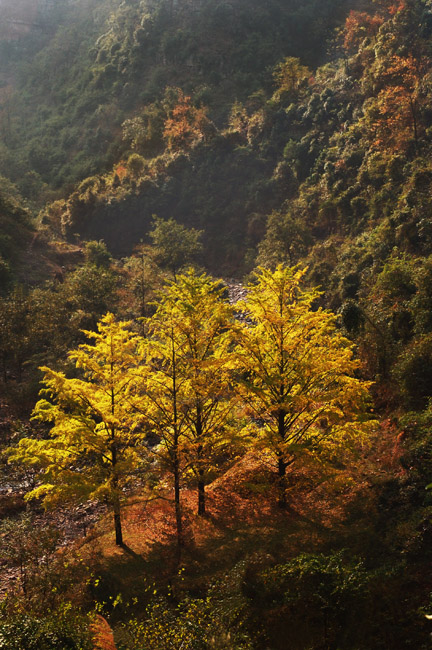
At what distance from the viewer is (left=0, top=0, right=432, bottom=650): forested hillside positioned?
10.1 m

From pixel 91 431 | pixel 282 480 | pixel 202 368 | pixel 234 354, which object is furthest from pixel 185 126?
A: pixel 282 480

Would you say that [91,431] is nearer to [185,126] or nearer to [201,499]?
[201,499]

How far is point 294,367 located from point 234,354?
6.57 feet

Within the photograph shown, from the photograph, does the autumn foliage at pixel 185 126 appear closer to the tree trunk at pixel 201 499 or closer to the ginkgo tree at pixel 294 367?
the ginkgo tree at pixel 294 367

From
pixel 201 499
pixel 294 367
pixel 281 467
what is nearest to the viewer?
pixel 294 367

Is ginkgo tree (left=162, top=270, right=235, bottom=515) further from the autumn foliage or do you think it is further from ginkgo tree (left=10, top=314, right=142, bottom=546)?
the autumn foliage

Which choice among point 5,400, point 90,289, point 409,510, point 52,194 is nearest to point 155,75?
point 52,194

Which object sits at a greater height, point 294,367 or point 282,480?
point 294,367

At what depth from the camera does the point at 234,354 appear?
14273mm

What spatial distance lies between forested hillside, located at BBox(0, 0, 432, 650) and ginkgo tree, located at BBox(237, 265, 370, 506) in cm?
9

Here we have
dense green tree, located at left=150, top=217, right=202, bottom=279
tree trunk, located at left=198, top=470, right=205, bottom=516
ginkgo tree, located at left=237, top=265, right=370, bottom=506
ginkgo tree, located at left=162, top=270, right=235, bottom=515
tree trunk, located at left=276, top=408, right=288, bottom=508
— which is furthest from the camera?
dense green tree, located at left=150, top=217, right=202, bottom=279

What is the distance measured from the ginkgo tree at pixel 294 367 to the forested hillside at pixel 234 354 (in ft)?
0.30

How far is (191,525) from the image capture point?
1596 cm

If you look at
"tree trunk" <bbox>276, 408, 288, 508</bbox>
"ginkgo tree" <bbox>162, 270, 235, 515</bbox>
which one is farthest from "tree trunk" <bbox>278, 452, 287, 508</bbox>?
"ginkgo tree" <bbox>162, 270, 235, 515</bbox>
